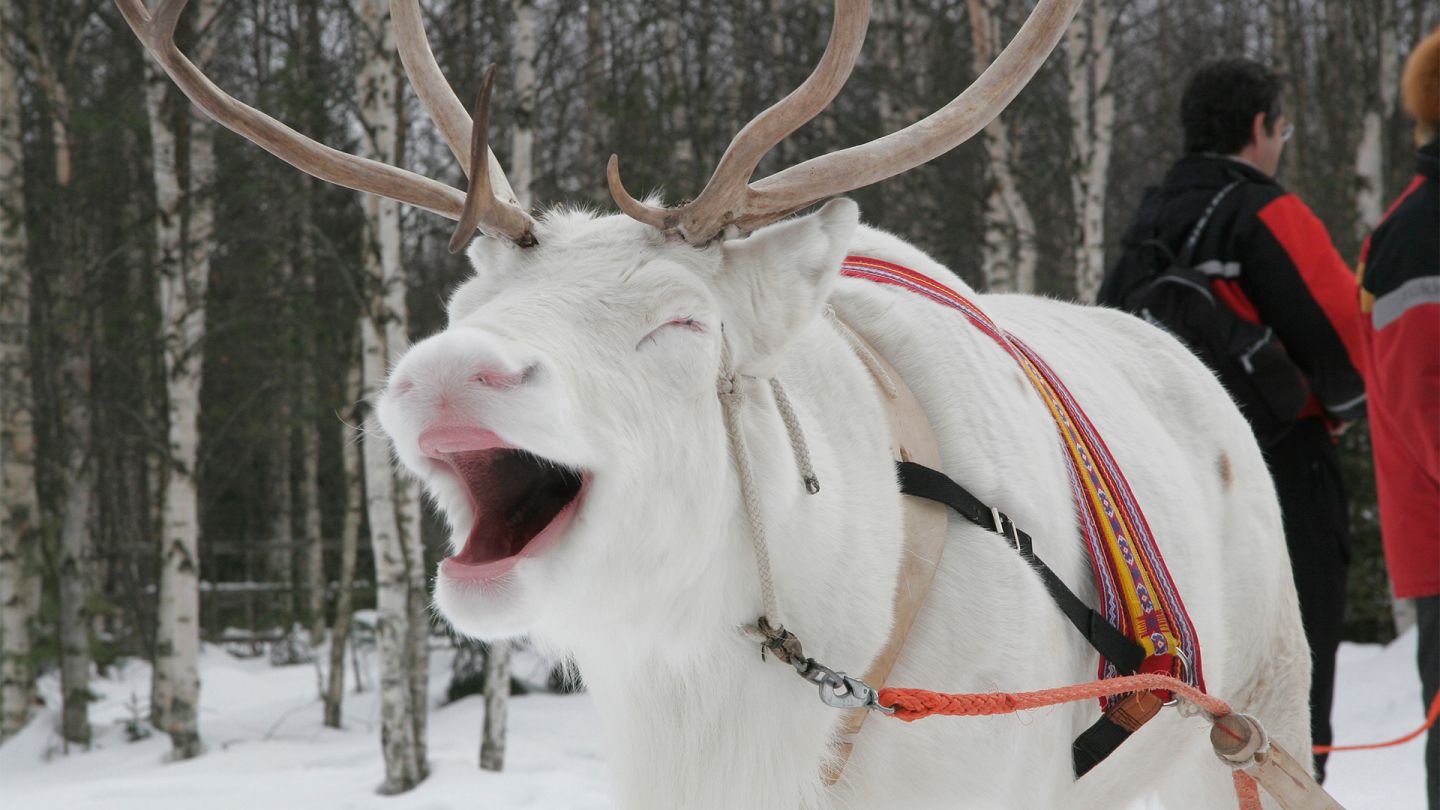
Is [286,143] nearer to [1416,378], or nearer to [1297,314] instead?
[1416,378]

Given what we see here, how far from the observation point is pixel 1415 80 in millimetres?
3240

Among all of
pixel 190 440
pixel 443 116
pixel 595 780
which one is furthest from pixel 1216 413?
pixel 190 440

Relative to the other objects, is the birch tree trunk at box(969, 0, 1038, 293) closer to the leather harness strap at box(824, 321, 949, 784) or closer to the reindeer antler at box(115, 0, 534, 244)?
the leather harness strap at box(824, 321, 949, 784)

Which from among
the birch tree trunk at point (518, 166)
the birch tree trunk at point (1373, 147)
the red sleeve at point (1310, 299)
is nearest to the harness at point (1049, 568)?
the red sleeve at point (1310, 299)

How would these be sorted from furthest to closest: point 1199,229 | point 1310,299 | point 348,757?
point 348,757 < point 1199,229 < point 1310,299

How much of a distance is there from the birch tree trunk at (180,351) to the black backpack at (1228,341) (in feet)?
19.4

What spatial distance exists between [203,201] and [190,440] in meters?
1.59

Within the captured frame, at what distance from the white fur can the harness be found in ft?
0.11

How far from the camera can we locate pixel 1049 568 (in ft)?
6.89

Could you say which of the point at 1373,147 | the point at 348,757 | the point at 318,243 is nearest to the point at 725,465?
the point at 348,757

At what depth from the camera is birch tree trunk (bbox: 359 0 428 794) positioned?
657cm

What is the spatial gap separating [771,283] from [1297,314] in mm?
2297

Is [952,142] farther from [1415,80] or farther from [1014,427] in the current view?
[1415,80]

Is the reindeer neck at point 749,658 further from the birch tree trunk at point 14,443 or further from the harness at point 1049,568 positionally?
the birch tree trunk at point 14,443
